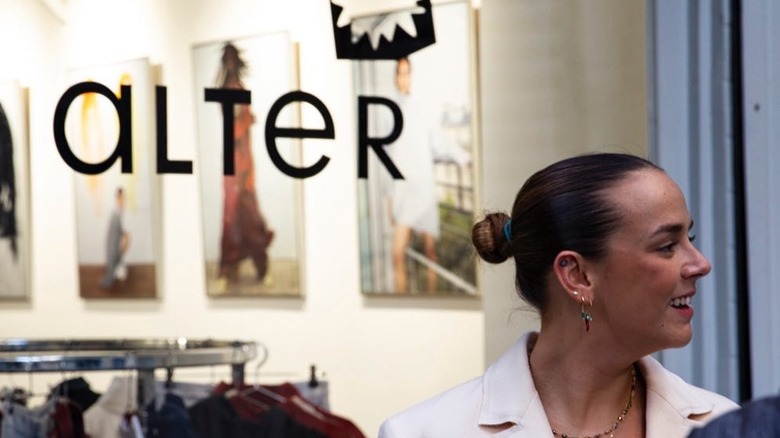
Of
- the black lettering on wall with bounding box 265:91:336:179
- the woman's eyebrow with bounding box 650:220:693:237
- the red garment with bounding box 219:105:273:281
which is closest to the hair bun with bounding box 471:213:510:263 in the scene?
the woman's eyebrow with bounding box 650:220:693:237

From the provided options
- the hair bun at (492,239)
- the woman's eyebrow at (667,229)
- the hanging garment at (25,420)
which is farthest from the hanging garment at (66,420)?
the woman's eyebrow at (667,229)

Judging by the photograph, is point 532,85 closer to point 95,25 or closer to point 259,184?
point 259,184

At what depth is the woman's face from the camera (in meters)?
1.67

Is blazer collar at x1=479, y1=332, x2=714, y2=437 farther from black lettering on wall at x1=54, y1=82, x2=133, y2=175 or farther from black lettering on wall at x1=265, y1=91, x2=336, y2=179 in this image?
black lettering on wall at x1=54, y1=82, x2=133, y2=175

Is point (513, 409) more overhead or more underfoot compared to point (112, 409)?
more overhead

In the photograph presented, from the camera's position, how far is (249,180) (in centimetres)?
281

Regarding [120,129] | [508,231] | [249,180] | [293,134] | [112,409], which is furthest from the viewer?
[249,180]

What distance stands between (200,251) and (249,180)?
0.23 m

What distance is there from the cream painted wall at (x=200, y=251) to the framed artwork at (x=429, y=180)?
0.06 metres

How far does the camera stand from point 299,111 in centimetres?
265

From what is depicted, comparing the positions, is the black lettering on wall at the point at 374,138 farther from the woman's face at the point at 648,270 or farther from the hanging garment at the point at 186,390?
the woman's face at the point at 648,270

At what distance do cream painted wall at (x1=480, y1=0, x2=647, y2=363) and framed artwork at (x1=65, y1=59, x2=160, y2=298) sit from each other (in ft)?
2.68

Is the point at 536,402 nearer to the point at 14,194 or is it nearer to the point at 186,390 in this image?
the point at 186,390

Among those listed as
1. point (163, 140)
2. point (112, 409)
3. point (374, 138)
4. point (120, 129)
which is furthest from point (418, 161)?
point (112, 409)
